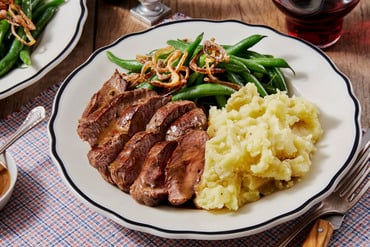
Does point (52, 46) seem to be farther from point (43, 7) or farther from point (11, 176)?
point (11, 176)

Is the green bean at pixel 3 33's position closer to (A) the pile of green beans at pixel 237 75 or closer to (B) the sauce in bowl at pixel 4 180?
(A) the pile of green beans at pixel 237 75

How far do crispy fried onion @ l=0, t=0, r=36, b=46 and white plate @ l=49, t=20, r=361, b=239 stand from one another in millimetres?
569

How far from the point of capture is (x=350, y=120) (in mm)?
4039

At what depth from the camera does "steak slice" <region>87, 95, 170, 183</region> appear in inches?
149

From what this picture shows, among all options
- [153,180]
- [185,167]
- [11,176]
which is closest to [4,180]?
[11,176]

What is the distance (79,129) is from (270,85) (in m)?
1.25

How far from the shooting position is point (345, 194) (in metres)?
3.77

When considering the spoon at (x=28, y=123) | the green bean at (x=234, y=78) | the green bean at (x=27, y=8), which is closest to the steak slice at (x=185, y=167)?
the green bean at (x=234, y=78)

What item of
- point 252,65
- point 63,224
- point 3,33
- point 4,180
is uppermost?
point 252,65

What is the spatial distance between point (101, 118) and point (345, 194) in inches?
56.3

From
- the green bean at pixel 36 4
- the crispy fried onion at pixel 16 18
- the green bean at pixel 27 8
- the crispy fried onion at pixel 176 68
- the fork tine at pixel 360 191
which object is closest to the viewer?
the fork tine at pixel 360 191

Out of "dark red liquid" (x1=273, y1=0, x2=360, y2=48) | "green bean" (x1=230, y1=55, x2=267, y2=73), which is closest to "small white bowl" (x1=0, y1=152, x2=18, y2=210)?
"green bean" (x1=230, y1=55, x2=267, y2=73)

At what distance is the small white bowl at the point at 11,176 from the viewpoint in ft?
12.7

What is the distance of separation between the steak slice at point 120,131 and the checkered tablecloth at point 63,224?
1.05ft
